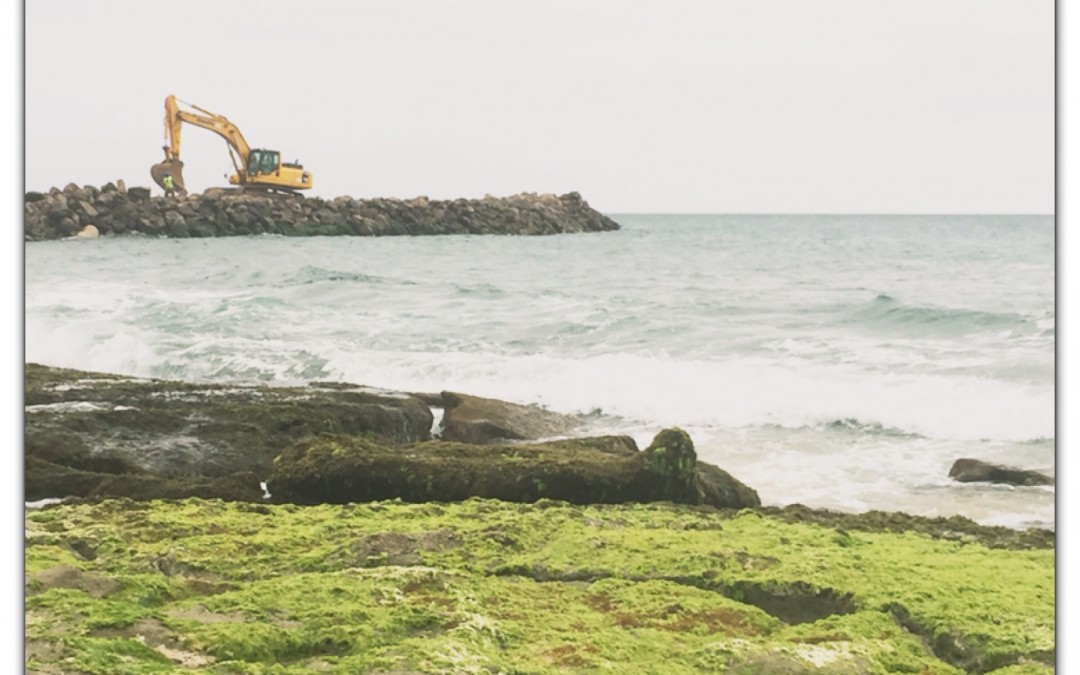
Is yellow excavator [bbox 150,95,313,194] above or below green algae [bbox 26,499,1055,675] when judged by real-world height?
above

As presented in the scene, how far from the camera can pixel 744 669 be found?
275cm

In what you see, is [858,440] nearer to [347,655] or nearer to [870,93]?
[870,93]

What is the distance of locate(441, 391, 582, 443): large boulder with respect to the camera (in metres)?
5.05

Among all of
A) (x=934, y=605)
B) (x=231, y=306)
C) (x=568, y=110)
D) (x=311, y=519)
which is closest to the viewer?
(x=934, y=605)

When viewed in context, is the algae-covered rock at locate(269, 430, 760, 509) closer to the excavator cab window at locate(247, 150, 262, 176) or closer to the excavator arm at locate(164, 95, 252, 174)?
the excavator cab window at locate(247, 150, 262, 176)

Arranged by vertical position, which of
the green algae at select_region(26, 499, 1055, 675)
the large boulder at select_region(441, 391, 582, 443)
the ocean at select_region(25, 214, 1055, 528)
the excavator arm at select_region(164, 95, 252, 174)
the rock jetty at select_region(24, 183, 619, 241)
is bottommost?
the green algae at select_region(26, 499, 1055, 675)

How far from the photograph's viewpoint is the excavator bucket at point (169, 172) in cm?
508

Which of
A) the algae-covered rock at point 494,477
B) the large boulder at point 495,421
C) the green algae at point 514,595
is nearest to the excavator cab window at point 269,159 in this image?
the large boulder at point 495,421

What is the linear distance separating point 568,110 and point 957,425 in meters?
2.44

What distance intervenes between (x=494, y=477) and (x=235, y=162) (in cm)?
216

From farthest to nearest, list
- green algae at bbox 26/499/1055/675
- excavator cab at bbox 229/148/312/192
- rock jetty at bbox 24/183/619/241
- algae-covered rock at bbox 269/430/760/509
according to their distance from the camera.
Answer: rock jetty at bbox 24/183/619/241
excavator cab at bbox 229/148/312/192
algae-covered rock at bbox 269/430/760/509
green algae at bbox 26/499/1055/675

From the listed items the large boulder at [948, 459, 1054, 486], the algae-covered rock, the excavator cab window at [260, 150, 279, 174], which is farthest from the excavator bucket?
the large boulder at [948, 459, 1054, 486]

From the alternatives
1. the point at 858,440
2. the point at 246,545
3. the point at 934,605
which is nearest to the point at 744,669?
the point at 934,605

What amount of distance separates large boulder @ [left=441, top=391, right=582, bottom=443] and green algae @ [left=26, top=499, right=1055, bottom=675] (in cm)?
113
